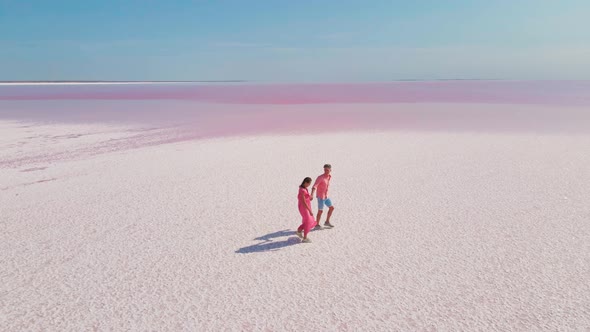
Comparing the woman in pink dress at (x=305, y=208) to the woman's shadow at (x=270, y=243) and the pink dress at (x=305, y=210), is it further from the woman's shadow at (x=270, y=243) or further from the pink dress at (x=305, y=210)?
the woman's shadow at (x=270, y=243)

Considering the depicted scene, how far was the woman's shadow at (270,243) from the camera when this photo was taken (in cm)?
629

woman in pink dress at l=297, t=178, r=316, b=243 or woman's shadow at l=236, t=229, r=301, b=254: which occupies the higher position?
woman in pink dress at l=297, t=178, r=316, b=243

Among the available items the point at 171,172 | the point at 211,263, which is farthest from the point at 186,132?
the point at 211,263

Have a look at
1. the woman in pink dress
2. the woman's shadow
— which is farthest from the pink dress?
the woman's shadow

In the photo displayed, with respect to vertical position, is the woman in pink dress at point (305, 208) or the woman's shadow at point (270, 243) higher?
the woman in pink dress at point (305, 208)

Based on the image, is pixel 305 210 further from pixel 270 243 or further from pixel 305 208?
pixel 270 243

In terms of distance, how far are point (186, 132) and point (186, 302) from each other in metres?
15.7

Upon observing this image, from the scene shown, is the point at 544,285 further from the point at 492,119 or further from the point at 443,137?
the point at 492,119

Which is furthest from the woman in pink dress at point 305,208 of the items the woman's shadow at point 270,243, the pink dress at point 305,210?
the woman's shadow at point 270,243

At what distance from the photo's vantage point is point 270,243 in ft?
21.5

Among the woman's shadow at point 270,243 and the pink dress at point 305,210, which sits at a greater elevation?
the pink dress at point 305,210

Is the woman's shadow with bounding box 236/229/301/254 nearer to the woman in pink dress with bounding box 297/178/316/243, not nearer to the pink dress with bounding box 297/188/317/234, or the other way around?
the woman in pink dress with bounding box 297/178/316/243

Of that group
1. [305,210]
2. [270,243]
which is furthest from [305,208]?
[270,243]

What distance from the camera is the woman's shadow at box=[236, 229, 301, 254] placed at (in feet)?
20.6
